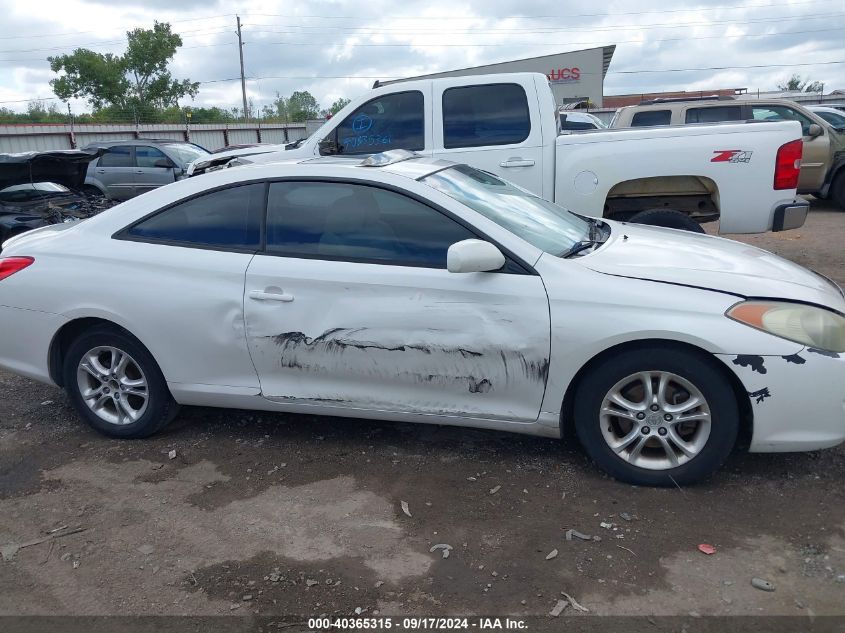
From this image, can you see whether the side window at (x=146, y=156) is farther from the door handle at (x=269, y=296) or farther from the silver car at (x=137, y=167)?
the door handle at (x=269, y=296)

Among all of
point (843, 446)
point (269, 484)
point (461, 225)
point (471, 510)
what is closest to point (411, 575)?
point (471, 510)

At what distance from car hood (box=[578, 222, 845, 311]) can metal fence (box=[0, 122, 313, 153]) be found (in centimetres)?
2146

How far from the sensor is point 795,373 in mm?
3354

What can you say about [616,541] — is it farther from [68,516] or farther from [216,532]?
[68,516]

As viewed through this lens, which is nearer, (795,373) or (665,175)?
(795,373)

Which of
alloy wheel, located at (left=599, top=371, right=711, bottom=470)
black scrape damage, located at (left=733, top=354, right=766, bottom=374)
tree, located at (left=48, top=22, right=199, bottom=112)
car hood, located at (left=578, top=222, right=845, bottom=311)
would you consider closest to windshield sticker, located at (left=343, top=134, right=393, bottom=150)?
car hood, located at (left=578, top=222, right=845, bottom=311)

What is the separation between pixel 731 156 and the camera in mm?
6516

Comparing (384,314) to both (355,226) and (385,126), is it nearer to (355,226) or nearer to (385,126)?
(355,226)

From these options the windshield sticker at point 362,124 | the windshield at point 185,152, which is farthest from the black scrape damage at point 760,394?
the windshield at point 185,152

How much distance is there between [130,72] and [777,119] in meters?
53.7

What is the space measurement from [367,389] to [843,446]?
259cm

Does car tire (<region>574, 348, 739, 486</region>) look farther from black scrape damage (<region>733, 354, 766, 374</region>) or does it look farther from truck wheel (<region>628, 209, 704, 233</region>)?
truck wheel (<region>628, 209, 704, 233</region>)

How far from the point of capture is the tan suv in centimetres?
1154

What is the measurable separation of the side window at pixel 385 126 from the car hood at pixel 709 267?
3.22 metres
